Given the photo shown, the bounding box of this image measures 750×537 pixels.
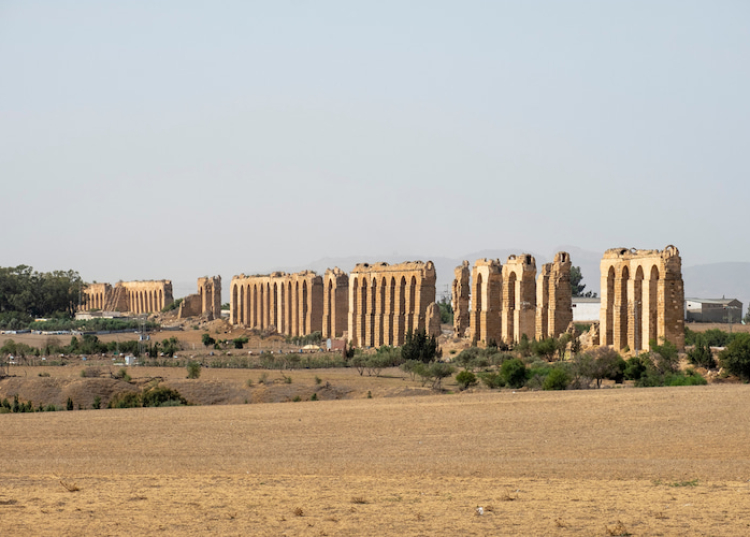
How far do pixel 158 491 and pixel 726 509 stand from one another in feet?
22.3

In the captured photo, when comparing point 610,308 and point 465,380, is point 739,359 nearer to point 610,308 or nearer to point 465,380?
point 465,380

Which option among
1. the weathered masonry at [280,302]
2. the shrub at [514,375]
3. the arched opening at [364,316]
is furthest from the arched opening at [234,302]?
the shrub at [514,375]

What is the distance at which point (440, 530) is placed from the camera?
10336 mm

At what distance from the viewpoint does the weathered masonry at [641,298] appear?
1404 inches

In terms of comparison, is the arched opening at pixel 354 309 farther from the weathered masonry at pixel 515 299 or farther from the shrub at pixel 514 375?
the shrub at pixel 514 375

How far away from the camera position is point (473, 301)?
164 ft

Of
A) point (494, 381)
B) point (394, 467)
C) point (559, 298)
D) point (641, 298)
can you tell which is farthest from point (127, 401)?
point (559, 298)

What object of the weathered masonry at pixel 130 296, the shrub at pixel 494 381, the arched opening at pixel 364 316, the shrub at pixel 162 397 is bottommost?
the shrub at pixel 162 397

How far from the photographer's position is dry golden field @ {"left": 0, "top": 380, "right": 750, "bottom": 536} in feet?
35.3

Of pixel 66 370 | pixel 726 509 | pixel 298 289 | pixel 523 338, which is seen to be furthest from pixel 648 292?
pixel 298 289

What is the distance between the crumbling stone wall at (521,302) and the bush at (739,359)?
15530 millimetres

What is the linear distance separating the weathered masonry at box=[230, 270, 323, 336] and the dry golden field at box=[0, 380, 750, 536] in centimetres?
4427

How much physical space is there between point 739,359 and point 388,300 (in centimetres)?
3092

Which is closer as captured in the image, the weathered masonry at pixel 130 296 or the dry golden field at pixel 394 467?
the dry golden field at pixel 394 467
